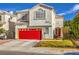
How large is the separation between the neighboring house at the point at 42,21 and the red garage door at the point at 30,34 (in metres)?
0.08

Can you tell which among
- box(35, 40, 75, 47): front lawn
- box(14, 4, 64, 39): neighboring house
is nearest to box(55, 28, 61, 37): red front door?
box(14, 4, 64, 39): neighboring house

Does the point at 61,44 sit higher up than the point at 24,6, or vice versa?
the point at 24,6

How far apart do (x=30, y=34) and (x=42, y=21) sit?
18.1 inches

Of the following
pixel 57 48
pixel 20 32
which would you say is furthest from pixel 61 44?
pixel 20 32

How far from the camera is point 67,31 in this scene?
39.0ft

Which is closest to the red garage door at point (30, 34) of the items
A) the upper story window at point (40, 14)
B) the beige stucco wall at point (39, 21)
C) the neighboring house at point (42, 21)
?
the neighboring house at point (42, 21)

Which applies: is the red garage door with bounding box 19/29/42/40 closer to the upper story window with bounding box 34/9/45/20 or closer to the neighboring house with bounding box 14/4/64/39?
Result: the neighboring house with bounding box 14/4/64/39

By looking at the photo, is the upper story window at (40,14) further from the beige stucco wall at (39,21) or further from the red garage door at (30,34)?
the red garage door at (30,34)

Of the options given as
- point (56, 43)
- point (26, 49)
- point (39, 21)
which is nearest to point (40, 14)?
point (39, 21)

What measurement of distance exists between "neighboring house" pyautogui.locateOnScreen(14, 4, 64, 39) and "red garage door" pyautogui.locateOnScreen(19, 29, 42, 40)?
8 cm

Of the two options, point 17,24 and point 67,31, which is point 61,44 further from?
point 17,24

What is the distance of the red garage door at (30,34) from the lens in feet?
39.3
